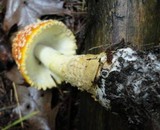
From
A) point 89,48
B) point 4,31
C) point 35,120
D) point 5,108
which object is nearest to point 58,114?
point 35,120

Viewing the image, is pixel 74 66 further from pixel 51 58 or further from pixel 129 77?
pixel 129 77

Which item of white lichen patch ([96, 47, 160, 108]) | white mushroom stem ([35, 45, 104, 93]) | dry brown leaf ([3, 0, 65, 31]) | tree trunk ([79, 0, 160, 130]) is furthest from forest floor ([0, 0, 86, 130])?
white lichen patch ([96, 47, 160, 108])

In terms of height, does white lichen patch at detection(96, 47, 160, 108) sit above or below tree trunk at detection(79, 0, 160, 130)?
below

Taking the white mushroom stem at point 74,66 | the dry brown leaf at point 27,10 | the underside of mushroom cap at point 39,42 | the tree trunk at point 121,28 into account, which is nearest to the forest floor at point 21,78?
the dry brown leaf at point 27,10

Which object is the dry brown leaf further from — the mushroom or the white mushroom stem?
the white mushroom stem

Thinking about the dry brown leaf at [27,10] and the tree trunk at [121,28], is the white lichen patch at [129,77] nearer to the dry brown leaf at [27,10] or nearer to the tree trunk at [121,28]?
the tree trunk at [121,28]
